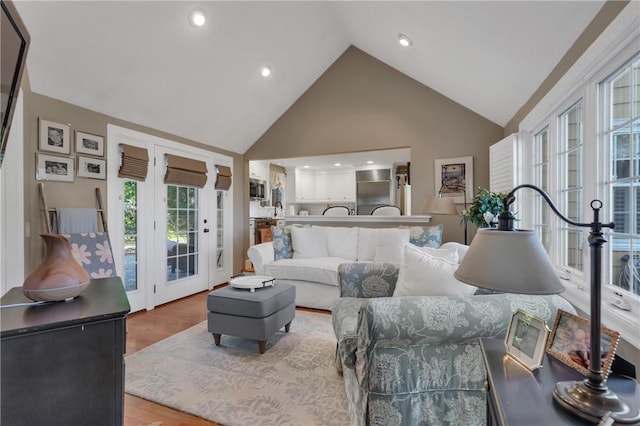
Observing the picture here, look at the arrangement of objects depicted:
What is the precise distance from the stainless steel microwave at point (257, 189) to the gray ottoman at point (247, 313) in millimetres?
3800

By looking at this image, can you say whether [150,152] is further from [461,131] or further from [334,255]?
[461,131]

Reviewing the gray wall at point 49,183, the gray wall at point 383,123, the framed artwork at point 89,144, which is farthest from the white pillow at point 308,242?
the framed artwork at point 89,144

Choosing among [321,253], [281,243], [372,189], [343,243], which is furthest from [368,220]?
[372,189]

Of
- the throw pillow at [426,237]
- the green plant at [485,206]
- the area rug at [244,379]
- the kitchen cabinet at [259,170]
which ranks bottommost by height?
the area rug at [244,379]

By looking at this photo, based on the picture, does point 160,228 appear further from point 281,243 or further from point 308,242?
point 308,242

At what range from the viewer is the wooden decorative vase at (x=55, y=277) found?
1.26m

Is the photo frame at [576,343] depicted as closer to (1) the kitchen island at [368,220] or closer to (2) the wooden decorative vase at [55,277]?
(2) the wooden decorative vase at [55,277]

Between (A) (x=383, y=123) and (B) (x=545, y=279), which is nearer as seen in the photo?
(B) (x=545, y=279)

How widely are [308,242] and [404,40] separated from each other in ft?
8.69

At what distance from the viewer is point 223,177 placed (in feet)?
15.9

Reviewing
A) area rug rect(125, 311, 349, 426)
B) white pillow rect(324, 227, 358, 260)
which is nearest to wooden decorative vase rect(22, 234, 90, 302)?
area rug rect(125, 311, 349, 426)

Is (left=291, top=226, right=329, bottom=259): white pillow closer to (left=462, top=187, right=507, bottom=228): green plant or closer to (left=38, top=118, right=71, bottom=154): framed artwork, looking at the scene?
(left=462, top=187, right=507, bottom=228): green plant

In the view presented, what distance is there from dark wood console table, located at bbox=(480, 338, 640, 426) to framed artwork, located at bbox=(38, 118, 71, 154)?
3582 mm

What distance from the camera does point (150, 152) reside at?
12.2 ft
